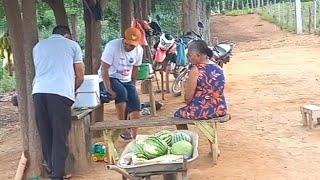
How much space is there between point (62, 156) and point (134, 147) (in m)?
1.34

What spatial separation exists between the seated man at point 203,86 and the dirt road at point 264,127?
684 mm

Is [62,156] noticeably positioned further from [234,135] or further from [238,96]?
[238,96]

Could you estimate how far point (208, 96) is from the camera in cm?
720

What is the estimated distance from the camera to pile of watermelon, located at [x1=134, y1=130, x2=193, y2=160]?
554cm

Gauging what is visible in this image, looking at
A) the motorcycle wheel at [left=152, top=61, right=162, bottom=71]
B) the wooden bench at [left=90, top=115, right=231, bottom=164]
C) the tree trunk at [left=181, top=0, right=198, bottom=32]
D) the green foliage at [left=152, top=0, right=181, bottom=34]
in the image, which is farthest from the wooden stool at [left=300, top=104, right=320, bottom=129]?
the green foliage at [left=152, top=0, right=181, bottom=34]

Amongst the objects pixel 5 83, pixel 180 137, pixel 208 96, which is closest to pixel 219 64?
pixel 208 96

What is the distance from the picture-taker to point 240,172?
714cm

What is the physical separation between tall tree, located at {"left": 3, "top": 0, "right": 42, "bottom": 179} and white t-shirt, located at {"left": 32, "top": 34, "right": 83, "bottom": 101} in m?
0.55

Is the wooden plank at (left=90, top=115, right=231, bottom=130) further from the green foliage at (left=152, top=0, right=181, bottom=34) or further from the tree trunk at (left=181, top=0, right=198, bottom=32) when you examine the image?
the green foliage at (left=152, top=0, right=181, bottom=34)

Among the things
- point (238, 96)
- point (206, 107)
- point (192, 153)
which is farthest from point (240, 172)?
point (238, 96)

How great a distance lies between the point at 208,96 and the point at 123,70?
177 centimetres

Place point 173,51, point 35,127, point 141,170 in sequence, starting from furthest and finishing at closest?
point 173,51 < point 35,127 < point 141,170

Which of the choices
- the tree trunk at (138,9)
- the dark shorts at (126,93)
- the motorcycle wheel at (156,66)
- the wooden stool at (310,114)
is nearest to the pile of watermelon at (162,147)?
the dark shorts at (126,93)

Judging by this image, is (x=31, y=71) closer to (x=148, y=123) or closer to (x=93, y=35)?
(x=148, y=123)
